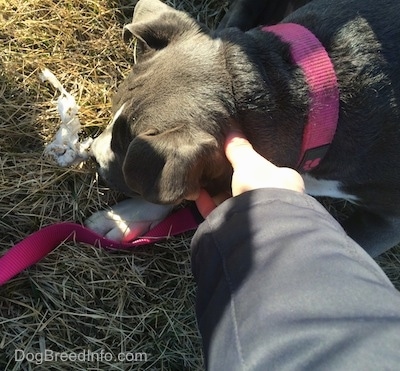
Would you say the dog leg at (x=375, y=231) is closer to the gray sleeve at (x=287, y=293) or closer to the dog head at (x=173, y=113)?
the dog head at (x=173, y=113)

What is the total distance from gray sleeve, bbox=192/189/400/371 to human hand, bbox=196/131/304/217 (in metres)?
0.09

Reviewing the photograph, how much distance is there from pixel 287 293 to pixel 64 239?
1.87 m

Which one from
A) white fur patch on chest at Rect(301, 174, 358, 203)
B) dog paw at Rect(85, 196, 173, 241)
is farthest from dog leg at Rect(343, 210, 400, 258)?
dog paw at Rect(85, 196, 173, 241)

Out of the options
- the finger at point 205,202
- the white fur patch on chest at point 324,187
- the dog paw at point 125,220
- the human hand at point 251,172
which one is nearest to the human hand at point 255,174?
the human hand at point 251,172

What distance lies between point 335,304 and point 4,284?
215cm

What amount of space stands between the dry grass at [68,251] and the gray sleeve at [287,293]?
1296 mm

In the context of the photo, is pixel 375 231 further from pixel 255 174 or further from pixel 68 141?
pixel 68 141

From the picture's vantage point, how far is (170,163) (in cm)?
234

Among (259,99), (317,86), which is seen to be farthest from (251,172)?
(317,86)

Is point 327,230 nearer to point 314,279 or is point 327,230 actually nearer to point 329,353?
point 314,279

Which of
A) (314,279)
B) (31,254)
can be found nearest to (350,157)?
(314,279)

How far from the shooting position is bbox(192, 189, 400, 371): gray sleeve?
1.64m

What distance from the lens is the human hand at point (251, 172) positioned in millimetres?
2209

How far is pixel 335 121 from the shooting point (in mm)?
2576
